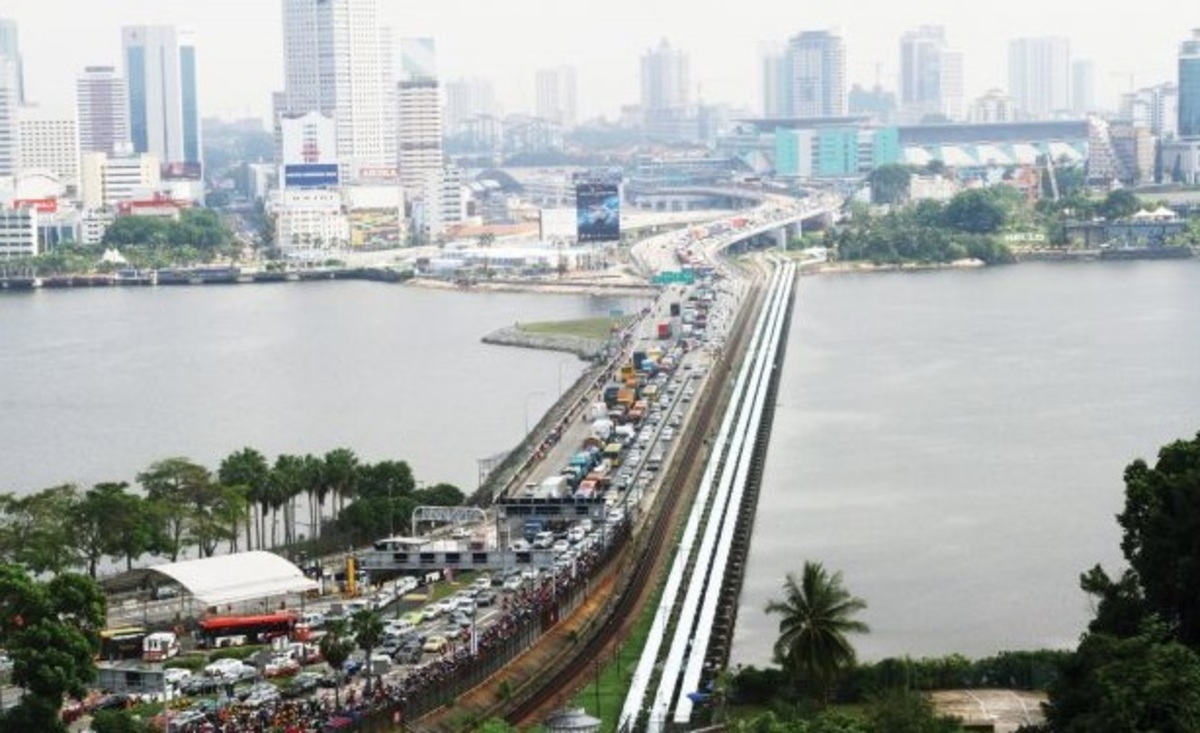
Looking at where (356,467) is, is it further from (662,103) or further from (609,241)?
(662,103)

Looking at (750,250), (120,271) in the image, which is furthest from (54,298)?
(750,250)

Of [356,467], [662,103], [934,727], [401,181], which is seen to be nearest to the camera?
[934,727]

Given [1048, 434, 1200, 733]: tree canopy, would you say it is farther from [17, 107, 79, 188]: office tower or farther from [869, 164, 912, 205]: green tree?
[17, 107, 79, 188]: office tower

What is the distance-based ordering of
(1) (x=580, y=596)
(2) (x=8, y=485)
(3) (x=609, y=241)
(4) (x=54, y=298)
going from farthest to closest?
(3) (x=609, y=241), (4) (x=54, y=298), (2) (x=8, y=485), (1) (x=580, y=596)

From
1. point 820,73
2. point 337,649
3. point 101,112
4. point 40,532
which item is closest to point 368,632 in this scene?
point 337,649

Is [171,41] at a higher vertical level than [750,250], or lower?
higher

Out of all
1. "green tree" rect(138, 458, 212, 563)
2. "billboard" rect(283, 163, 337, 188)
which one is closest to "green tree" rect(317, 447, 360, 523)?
"green tree" rect(138, 458, 212, 563)

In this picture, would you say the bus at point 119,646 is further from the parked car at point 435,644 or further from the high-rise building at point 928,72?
the high-rise building at point 928,72
